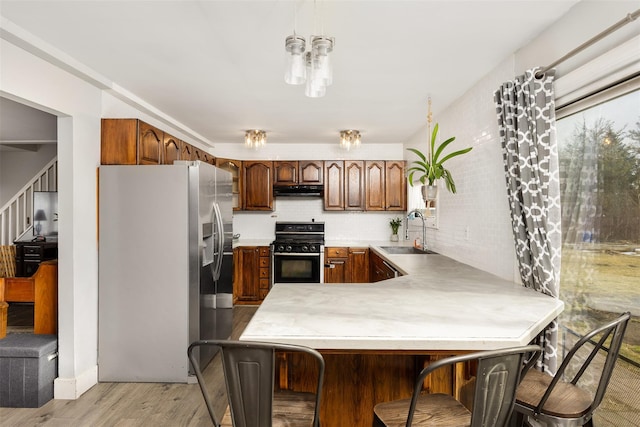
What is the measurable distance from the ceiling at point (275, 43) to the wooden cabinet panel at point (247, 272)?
224cm

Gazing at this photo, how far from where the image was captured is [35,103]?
7.89 feet

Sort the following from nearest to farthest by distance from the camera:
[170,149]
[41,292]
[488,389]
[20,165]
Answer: [488,389], [41,292], [170,149], [20,165]

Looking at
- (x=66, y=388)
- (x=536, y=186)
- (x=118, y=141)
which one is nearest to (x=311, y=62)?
(x=536, y=186)

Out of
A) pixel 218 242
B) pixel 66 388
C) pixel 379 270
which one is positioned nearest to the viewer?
pixel 66 388

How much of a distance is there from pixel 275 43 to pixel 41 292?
8.54ft

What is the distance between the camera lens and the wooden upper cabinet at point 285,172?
554 centimetres

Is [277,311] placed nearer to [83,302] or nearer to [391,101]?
[83,302]

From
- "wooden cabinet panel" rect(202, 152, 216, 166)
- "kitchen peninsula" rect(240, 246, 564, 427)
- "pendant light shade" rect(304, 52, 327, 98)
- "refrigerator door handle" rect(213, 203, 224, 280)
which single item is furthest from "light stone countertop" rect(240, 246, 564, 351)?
"wooden cabinet panel" rect(202, 152, 216, 166)

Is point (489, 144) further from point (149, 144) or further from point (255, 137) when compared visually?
point (255, 137)

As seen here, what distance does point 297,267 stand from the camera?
5.12m

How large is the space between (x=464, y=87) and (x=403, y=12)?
141 centimetres

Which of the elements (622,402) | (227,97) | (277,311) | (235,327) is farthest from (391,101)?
(235,327)

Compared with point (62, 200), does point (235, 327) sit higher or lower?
lower

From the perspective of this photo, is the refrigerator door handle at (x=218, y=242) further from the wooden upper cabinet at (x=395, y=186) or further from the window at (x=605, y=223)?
the wooden upper cabinet at (x=395, y=186)
